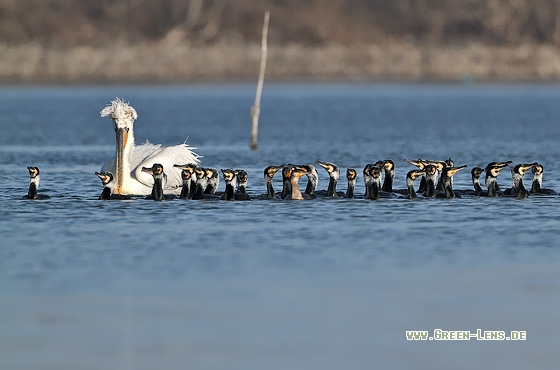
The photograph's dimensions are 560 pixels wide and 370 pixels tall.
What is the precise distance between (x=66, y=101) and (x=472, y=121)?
20026mm

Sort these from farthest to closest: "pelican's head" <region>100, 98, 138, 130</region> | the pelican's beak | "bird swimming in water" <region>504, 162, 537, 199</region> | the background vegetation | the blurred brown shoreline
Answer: the background vegetation < the blurred brown shoreline < "pelican's head" <region>100, 98, 138, 130</region> < the pelican's beak < "bird swimming in water" <region>504, 162, 537, 199</region>

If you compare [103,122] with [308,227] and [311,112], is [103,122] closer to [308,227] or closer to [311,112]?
[311,112]

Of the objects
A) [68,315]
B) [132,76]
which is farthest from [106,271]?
[132,76]

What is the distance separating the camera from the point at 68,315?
10281mm

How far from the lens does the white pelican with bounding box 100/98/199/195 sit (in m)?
17.7

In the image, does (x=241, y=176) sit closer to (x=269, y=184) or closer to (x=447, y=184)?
(x=269, y=184)

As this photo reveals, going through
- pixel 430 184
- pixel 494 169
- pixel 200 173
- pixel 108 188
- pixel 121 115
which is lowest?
pixel 108 188

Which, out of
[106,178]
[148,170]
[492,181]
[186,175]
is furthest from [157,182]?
[492,181]

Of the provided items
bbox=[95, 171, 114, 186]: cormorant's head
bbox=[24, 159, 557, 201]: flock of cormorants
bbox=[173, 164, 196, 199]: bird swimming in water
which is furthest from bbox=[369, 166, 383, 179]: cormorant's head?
bbox=[95, 171, 114, 186]: cormorant's head

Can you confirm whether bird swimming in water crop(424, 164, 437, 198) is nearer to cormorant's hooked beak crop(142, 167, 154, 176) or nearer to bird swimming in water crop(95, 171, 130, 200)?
cormorant's hooked beak crop(142, 167, 154, 176)

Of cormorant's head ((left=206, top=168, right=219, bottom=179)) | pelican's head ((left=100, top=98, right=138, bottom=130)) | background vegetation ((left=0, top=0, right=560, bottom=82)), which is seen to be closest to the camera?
cormorant's head ((left=206, top=168, right=219, bottom=179))

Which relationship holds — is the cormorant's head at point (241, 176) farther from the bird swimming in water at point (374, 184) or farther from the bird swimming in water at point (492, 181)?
the bird swimming in water at point (492, 181)

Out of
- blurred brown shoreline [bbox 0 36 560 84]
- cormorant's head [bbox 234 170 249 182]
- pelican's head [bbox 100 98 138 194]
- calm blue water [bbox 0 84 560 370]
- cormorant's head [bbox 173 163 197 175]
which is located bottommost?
calm blue water [bbox 0 84 560 370]

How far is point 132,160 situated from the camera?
18.7 m
